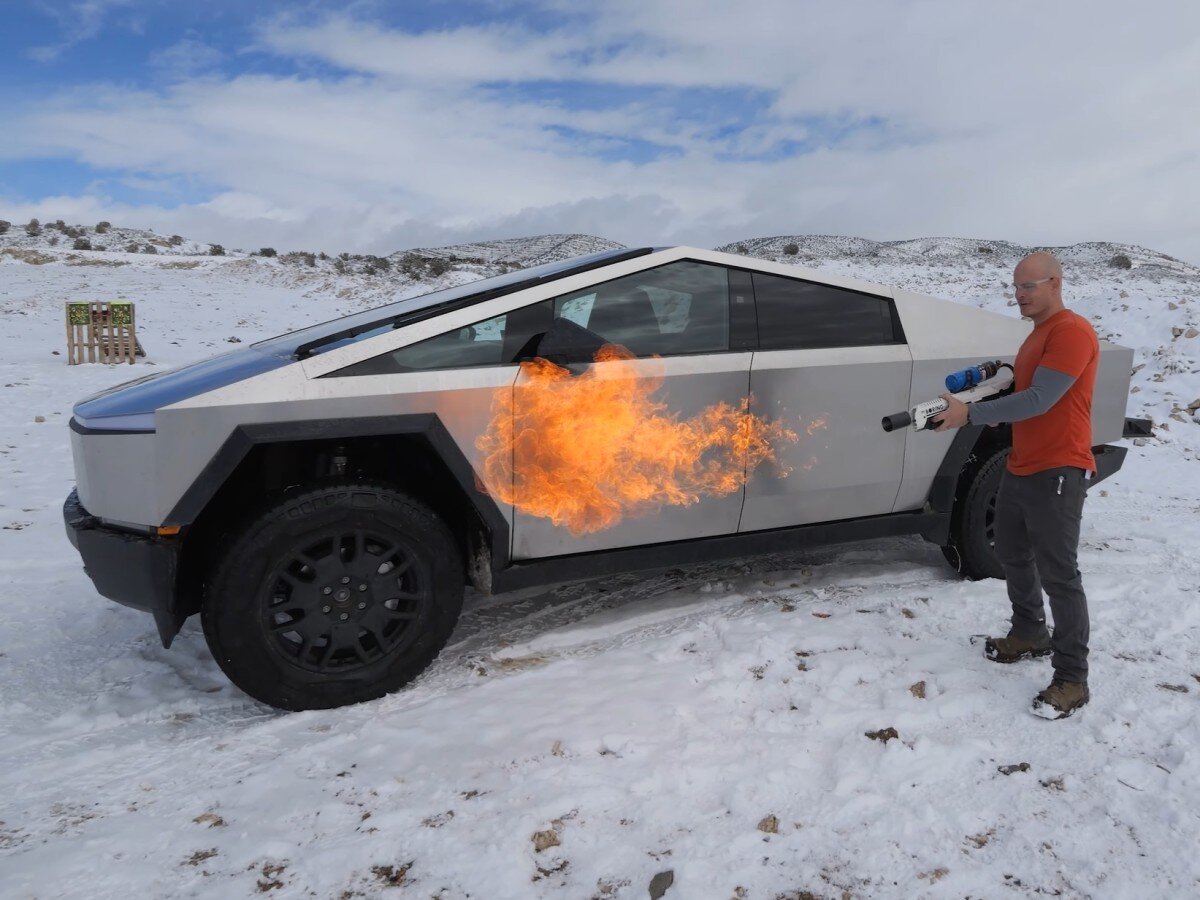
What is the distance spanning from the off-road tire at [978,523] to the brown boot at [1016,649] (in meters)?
0.69

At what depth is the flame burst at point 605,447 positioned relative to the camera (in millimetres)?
3240

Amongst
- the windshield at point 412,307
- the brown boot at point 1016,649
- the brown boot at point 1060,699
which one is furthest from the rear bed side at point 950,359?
the windshield at point 412,307

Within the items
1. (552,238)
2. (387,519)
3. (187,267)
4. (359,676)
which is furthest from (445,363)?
(552,238)

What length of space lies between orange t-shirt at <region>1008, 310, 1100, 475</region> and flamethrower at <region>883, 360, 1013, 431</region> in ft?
0.25

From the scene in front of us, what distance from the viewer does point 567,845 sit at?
237 cm

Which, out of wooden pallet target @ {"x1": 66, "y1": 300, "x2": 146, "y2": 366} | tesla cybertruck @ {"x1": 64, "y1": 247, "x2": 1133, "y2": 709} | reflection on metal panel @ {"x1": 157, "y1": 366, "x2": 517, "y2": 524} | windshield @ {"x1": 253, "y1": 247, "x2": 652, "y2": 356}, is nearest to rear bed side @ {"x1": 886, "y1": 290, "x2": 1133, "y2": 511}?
tesla cybertruck @ {"x1": 64, "y1": 247, "x2": 1133, "y2": 709}

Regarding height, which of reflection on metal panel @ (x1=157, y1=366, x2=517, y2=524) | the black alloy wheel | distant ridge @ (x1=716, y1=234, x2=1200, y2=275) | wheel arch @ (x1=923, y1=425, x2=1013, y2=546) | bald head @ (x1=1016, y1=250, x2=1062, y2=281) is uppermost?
distant ridge @ (x1=716, y1=234, x2=1200, y2=275)

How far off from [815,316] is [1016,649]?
5.53 ft

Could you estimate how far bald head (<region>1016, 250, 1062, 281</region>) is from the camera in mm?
2996

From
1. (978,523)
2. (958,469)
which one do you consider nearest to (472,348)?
(958,469)

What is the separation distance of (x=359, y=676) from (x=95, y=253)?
34.3 meters

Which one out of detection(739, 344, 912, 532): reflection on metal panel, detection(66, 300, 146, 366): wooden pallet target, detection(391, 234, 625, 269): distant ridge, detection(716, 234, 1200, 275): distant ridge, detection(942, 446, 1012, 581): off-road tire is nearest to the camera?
detection(739, 344, 912, 532): reflection on metal panel

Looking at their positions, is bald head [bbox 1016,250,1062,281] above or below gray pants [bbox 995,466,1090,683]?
above

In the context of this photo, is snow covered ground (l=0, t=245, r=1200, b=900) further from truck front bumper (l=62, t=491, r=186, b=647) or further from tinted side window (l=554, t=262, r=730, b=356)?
tinted side window (l=554, t=262, r=730, b=356)
